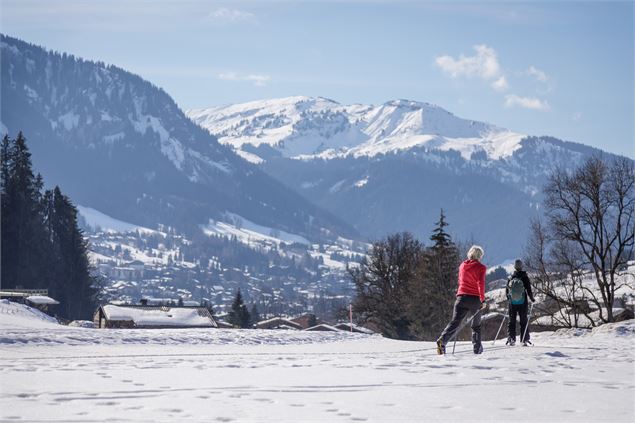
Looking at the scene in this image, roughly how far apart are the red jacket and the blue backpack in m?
3.49

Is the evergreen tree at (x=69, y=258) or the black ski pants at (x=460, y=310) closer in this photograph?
the black ski pants at (x=460, y=310)

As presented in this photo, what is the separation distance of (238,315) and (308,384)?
10312cm

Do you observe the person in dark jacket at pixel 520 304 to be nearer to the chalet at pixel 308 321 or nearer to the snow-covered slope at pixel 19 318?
the snow-covered slope at pixel 19 318

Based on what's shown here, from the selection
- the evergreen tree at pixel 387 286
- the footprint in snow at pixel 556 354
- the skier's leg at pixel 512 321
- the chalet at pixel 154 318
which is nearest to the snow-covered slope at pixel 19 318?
the skier's leg at pixel 512 321

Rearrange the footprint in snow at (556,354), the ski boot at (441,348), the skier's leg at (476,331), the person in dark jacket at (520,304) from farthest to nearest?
the person in dark jacket at (520,304)
the skier's leg at (476,331)
the ski boot at (441,348)
the footprint in snow at (556,354)

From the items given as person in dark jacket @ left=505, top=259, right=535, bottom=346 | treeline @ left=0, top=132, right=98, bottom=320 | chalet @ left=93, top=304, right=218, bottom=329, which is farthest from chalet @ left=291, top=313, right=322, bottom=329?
person in dark jacket @ left=505, top=259, right=535, bottom=346

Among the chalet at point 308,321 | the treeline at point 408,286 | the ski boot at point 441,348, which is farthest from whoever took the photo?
the chalet at point 308,321

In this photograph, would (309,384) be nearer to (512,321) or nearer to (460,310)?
(460,310)

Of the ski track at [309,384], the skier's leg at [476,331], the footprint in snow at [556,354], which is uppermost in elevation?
the skier's leg at [476,331]

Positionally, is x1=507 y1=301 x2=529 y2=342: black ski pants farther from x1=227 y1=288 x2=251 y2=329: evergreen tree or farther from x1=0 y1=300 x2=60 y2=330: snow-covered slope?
x1=227 y1=288 x2=251 y2=329: evergreen tree

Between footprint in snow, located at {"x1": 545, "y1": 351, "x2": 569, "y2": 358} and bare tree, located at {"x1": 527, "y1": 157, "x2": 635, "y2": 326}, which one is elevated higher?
bare tree, located at {"x1": 527, "y1": 157, "x2": 635, "y2": 326}

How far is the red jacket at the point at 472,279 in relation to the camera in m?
19.7

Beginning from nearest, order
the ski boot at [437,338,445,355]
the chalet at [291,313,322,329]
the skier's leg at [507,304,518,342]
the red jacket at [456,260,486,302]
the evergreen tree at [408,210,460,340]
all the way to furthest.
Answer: the red jacket at [456,260,486,302] < the ski boot at [437,338,445,355] < the skier's leg at [507,304,518,342] < the evergreen tree at [408,210,460,340] < the chalet at [291,313,322,329]

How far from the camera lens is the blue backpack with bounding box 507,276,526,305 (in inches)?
909
